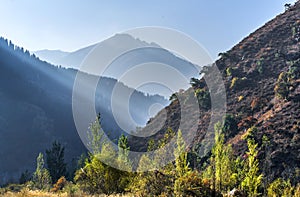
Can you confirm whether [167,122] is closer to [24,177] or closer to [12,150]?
[24,177]

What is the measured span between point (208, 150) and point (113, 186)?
3269cm

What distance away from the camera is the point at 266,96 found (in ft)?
193

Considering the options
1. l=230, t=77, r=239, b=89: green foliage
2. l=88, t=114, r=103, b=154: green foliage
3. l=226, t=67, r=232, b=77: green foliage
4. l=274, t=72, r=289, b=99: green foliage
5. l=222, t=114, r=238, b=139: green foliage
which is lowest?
l=88, t=114, r=103, b=154: green foliage

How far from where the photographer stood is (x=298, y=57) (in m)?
65.6

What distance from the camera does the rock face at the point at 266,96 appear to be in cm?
4322

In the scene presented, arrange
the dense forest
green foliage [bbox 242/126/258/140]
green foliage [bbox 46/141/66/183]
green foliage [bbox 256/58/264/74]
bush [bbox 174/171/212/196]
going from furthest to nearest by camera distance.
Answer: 1. green foliage [bbox 256/58/264/74]
2. green foliage [bbox 46/141/66/183]
3. green foliage [bbox 242/126/258/140]
4. the dense forest
5. bush [bbox 174/171/212/196]

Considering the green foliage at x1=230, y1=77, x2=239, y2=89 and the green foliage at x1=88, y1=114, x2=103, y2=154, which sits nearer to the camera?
the green foliage at x1=88, y1=114, x2=103, y2=154

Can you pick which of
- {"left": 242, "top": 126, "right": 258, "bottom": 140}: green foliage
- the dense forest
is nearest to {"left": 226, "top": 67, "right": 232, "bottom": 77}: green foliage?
the dense forest

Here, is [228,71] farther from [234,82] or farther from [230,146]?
[230,146]

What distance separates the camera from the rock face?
4322cm

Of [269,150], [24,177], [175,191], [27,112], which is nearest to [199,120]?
[269,150]

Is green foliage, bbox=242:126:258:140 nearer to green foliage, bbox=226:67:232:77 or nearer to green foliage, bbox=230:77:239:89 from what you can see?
green foliage, bbox=230:77:239:89

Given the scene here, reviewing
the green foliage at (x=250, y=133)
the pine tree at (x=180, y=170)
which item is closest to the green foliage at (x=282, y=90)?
the green foliage at (x=250, y=133)

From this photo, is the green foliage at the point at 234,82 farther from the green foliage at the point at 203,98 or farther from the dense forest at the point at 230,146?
the green foliage at the point at 203,98
